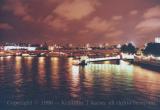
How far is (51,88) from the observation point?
22.3 m

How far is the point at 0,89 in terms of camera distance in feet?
70.9

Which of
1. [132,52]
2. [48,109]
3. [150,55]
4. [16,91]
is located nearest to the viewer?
[48,109]

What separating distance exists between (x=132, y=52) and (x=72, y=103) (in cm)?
6459

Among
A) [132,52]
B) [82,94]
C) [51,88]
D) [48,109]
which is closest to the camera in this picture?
[48,109]

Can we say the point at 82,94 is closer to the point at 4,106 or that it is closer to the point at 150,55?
the point at 4,106

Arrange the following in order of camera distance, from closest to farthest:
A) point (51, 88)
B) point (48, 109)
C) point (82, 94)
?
point (48, 109), point (82, 94), point (51, 88)

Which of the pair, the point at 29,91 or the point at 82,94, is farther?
the point at 29,91

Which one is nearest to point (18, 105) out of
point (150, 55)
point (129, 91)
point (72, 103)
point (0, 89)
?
point (72, 103)

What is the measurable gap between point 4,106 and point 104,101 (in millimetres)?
5064

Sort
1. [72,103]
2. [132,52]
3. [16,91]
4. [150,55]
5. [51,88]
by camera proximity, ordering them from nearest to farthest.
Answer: [72,103]
[16,91]
[51,88]
[150,55]
[132,52]

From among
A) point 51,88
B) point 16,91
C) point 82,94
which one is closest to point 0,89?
point 16,91

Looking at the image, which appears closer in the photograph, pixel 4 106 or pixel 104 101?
pixel 4 106

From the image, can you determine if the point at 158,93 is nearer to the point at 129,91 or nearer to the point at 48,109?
the point at 129,91

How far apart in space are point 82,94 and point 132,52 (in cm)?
6174
